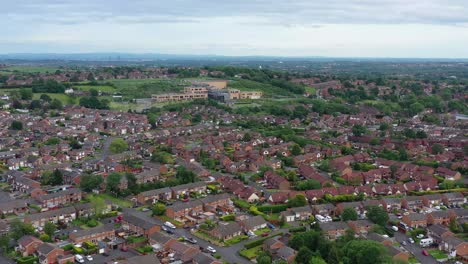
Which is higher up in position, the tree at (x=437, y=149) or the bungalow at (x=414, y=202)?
the tree at (x=437, y=149)

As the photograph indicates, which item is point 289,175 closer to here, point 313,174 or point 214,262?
point 313,174

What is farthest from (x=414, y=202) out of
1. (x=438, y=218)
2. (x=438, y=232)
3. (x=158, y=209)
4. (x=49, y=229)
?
(x=49, y=229)

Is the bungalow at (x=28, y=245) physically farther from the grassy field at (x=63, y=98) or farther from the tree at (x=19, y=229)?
the grassy field at (x=63, y=98)

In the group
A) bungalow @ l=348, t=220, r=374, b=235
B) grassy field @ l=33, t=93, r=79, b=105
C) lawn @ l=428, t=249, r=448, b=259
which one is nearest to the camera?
lawn @ l=428, t=249, r=448, b=259

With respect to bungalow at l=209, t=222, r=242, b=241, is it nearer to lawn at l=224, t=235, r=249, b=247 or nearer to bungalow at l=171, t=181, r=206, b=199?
lawn at l=224, t=235, r=249, b=247

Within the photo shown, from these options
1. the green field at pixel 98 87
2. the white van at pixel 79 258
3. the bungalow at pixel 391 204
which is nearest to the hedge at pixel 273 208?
the bungalow at pixel 391 204

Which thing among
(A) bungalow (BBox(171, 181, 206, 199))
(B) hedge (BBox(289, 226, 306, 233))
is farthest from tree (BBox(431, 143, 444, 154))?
(B) hedge (BBox(289, 226, 306, 233))

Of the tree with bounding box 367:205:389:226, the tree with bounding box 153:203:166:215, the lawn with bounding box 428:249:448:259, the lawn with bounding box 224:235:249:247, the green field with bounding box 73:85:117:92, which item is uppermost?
the green field with bounding box 73:85:117:92
